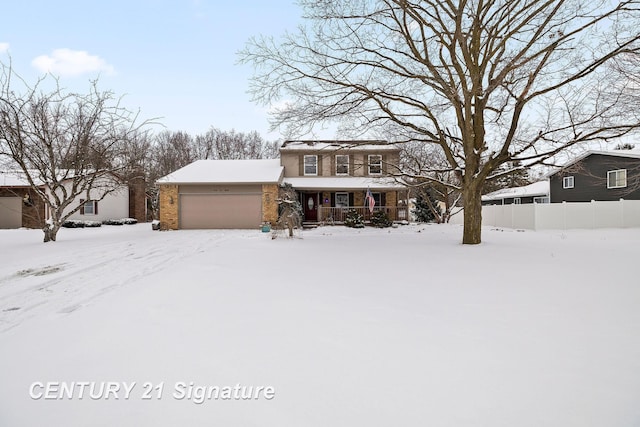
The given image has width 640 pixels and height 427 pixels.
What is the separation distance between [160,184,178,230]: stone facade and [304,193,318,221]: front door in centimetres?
774

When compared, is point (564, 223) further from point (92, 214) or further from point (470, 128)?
point (92, 214)

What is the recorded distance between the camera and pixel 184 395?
2154mm

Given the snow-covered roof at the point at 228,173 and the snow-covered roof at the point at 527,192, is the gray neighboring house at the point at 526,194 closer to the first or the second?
the snow-covered roof at the point at 527,192

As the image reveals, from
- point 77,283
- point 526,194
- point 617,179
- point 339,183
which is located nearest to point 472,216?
point 339,183

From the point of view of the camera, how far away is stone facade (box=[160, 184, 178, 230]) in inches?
685

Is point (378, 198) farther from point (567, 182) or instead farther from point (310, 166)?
point (567, 182)

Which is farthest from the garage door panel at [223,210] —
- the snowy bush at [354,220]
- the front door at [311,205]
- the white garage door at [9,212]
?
the white garage door at [9,212]

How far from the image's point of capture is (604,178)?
1820 centimetres

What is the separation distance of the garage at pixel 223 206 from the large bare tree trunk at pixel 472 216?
1125 cm

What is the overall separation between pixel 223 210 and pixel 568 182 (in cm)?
2482

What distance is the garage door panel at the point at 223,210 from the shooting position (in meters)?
17.7

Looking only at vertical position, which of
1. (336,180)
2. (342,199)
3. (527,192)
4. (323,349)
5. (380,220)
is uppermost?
(336,180)

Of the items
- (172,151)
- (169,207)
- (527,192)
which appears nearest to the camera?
(169,207)

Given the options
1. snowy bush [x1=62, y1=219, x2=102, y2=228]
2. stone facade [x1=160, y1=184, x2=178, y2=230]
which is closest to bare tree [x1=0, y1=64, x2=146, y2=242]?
stone facade [x1=160, y1=184, x2=178, y2=230]
